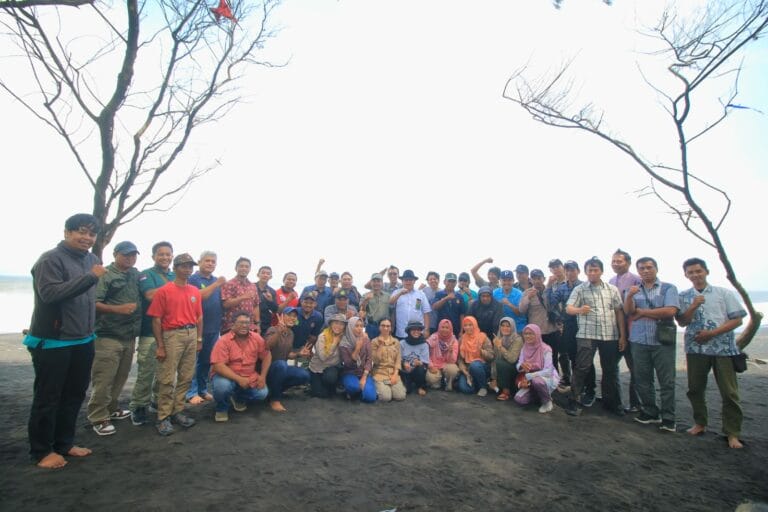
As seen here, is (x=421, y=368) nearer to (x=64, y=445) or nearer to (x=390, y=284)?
(x=390, y=284)

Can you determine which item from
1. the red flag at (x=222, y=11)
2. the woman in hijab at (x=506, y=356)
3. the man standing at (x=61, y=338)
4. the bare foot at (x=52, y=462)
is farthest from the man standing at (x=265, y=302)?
the red flag at (x=222, y=11)

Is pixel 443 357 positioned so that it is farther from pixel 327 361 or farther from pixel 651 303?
pixel 651 303

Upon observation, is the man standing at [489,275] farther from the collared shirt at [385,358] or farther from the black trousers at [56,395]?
the black trousers at [56,395]

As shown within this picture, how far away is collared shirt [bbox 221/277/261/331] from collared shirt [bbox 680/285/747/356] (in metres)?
5.58

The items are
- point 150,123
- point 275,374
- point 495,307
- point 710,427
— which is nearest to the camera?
point 710,427

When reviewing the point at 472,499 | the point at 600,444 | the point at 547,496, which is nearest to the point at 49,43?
the point at 472,499

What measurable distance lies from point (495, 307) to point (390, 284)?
2.15 m

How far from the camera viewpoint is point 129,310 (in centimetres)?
390

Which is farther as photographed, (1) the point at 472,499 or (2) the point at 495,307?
(2) the point at 495,307

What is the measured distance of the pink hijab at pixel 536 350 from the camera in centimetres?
565

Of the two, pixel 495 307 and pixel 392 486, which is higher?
pixel 495 307

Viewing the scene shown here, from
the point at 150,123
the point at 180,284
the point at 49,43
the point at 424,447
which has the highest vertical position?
the point at 49,43

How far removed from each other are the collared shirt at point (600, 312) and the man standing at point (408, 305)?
257 cm

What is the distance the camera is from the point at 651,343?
4.80 meters
